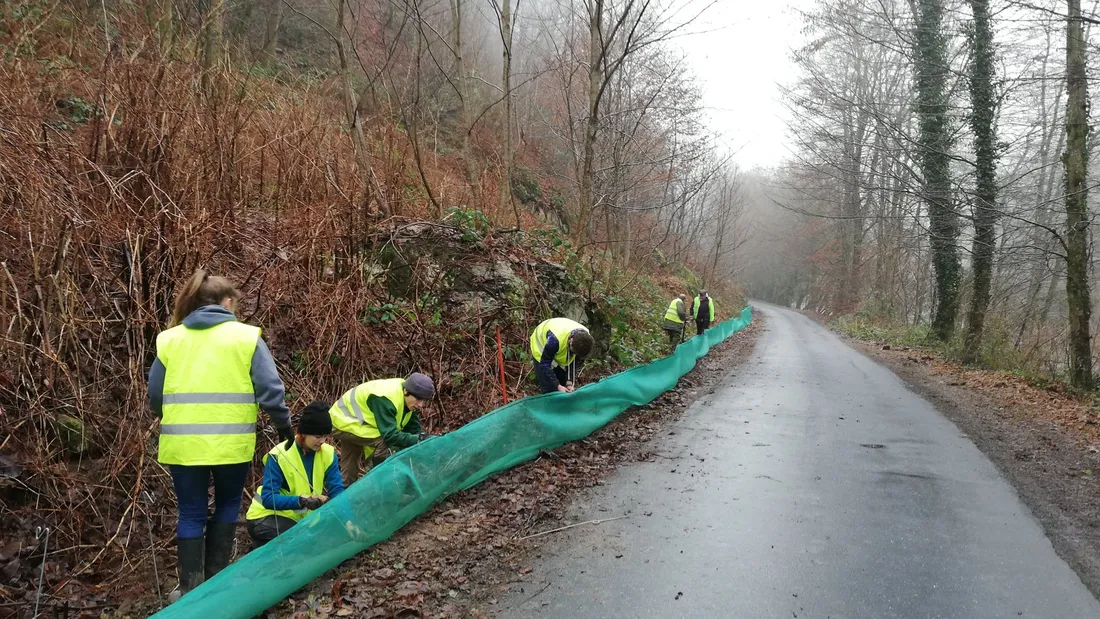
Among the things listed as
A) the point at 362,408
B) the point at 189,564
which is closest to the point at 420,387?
the point at 362,408

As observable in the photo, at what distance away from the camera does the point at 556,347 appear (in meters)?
6.71

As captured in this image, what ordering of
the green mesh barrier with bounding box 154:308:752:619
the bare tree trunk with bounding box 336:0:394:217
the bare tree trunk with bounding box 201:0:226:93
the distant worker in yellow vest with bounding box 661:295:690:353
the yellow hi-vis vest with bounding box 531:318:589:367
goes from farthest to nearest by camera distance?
1. the distant worker in yellow vest with bounding box 661:295:690:353
2. the bare tree trunk with bounding box 336:0:394:217
3. the yellow hi-vis vest with bounding box 531:318:589:367
4. the bare tree trunk with bounding box 201:0:226:93
5. the green mesh barrier with bounding box 154:308:752:619

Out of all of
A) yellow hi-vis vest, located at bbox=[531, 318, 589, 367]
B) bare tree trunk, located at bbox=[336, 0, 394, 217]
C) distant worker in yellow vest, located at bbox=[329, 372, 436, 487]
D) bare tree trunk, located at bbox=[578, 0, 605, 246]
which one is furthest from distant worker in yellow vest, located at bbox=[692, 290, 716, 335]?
distant worker in yellow vest, located at bbox=[329, 372, 436, 487]

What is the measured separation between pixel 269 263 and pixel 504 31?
6552 millimetres

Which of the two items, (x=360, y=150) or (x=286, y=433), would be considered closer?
(x=286, y=433)

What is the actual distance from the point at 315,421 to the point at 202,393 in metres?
0.65

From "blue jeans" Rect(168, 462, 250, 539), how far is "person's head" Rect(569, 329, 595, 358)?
12.1 ft

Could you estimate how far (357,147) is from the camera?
27.4 feet

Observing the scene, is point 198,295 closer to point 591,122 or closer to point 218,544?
point 218,544

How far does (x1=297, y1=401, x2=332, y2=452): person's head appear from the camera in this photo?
3648 mm

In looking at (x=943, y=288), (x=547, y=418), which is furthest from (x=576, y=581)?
(x=943, y=288)

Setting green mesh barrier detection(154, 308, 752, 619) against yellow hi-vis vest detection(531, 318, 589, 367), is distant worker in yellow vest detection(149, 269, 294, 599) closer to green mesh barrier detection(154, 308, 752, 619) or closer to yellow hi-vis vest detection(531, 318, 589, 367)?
green mesh barrier detection(154, 308, 752, 619)

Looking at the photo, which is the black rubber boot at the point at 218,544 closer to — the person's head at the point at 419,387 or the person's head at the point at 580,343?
the person's head at the point at 419,387

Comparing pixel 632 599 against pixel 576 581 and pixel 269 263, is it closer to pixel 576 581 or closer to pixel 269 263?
pixel 576 581
